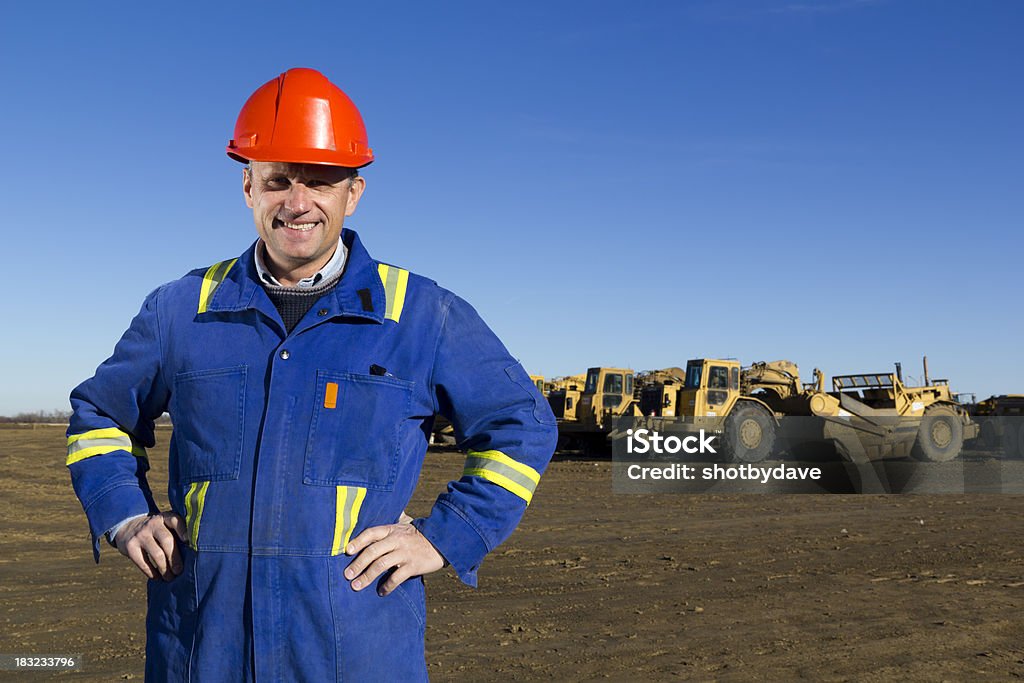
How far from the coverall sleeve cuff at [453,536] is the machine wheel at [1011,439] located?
92.9ft

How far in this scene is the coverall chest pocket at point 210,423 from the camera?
2.09 m

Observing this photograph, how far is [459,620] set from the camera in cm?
731

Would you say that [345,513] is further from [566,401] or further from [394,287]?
[566,401]

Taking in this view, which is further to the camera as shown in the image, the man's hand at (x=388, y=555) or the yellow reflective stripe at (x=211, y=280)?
the yellow reflective stripe at (x=211, y=280)

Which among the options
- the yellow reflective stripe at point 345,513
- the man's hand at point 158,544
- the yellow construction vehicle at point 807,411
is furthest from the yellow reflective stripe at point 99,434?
the yellow construction vehicle at point 807,411

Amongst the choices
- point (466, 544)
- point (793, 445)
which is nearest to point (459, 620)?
point (466, 544)

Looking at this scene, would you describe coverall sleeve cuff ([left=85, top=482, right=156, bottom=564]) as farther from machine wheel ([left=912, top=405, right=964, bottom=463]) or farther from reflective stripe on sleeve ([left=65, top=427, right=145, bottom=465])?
machine wheel ([left=912, top=405, right=964, bottom=463])

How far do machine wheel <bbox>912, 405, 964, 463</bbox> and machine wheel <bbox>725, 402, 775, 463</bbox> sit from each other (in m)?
4.80

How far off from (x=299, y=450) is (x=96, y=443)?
554 millimetres

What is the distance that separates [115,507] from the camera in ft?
7.13

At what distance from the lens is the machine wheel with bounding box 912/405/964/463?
79.2 feet

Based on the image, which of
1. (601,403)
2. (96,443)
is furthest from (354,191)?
(601,403)

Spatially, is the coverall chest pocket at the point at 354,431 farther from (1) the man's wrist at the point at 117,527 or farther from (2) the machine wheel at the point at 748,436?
(2) the machine wheel at the point at 748,436

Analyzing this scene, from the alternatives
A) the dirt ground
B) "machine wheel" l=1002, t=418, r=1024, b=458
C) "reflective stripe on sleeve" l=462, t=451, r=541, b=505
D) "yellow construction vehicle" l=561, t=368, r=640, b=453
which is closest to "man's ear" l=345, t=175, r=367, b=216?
"reflective stripe on sleeve" l=462, t=451, r=541, b=505
